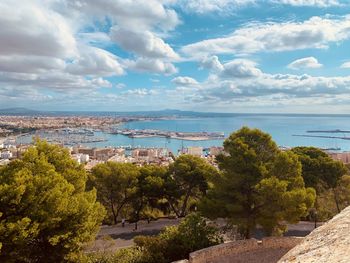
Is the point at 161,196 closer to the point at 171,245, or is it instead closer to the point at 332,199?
the point at 171,245

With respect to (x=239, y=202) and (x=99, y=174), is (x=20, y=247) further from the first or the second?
(x=99, y=174)

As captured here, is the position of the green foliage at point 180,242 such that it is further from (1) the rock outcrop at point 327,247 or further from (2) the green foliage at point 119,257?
(1) the rock outcrop at point 327,247

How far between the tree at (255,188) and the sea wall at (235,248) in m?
1.24

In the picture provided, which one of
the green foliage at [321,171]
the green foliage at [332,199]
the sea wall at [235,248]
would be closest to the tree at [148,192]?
the green foliage at [321,171]

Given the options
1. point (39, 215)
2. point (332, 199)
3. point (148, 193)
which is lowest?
point (332, 199)

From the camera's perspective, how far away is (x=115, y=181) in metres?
19.0

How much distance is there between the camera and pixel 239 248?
9719mm

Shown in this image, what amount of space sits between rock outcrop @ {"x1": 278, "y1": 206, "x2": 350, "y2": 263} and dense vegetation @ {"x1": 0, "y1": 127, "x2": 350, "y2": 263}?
20.9ft

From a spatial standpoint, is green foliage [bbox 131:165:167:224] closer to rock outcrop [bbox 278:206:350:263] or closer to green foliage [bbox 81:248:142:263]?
green foliage [bbox 81:248:142:263]

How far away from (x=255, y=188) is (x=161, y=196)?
8.45m

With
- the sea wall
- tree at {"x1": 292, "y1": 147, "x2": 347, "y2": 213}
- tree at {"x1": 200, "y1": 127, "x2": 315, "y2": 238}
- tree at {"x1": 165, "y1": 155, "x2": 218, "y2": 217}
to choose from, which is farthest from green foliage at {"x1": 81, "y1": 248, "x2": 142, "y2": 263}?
tree at {"x1": 292, "y1": 147, "x2": 347, "y2": 213}

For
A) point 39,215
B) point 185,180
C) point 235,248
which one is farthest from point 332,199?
point 39,215

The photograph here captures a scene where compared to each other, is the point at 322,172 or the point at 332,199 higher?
the point at 322,172

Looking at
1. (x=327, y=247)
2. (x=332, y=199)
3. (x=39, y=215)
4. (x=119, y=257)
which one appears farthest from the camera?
(x=332, y=199)
